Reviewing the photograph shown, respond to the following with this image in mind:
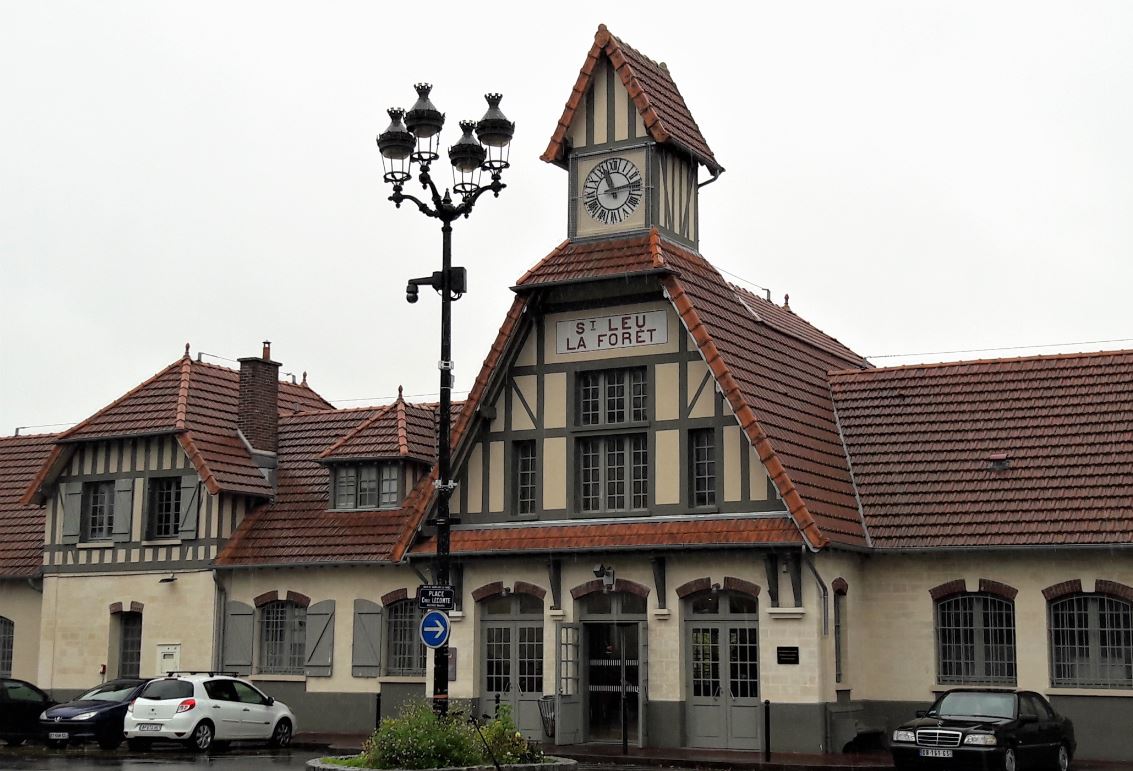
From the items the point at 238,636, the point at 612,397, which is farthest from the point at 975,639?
the point at 238,636

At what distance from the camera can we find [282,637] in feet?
109

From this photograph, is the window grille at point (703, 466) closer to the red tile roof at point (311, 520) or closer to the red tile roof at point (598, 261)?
the red tile roof at point (598, 261)

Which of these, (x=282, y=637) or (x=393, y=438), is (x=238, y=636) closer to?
(x=282, y=637)

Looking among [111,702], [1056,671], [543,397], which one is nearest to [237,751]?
[111,702]

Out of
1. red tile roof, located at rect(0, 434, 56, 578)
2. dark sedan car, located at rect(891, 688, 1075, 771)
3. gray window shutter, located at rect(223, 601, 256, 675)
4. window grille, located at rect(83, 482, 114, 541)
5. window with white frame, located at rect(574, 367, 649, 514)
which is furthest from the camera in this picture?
red tile roof, located at rect(0, 434, 56, 578)

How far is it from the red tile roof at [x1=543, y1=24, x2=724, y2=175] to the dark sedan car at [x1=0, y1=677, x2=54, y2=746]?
14.7 meters

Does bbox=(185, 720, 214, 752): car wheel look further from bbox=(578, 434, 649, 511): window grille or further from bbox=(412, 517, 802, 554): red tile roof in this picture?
bbox=(578, 434, 649, 511): window grille

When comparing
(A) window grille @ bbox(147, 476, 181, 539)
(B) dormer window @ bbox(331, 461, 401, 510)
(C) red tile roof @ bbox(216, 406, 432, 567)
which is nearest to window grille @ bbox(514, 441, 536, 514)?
(C) red tile roof @ bbox(216, 406, 432, 567)

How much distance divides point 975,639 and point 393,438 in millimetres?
12903

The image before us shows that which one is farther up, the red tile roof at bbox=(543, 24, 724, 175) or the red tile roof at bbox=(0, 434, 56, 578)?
the red tile roof at bbox=(543, 24, 724, 175)

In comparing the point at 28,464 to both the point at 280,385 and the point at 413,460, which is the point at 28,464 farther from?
the point at 413,460

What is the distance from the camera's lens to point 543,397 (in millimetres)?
29281

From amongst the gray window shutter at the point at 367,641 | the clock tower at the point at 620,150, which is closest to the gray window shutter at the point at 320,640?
the gray window shutter at the point at 367,641

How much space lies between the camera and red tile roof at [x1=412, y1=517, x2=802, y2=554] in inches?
1030
